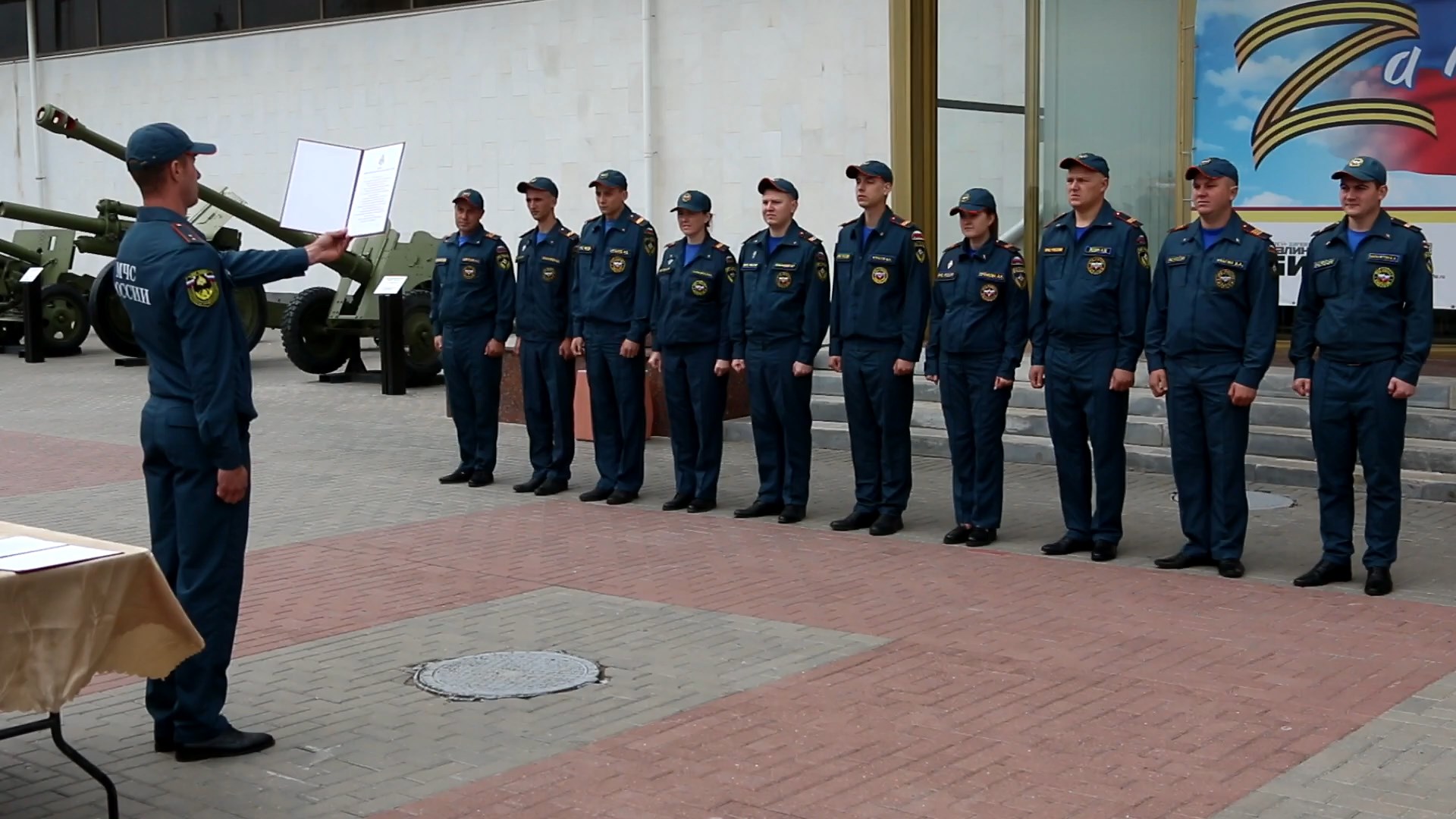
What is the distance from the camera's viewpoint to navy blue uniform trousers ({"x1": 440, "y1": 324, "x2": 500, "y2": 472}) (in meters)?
10.8

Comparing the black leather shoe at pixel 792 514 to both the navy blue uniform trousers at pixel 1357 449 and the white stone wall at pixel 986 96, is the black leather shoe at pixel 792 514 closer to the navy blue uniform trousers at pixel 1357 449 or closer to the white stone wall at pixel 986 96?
the navy blue uniform trousers at pixel 1357 449

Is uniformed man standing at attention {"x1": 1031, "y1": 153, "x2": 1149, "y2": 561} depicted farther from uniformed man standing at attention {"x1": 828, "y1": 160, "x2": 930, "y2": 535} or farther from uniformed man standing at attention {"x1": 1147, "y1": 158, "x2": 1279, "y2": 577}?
uniformed man standing at attention {"x1": 828, "y1": 160, "x2": 930, "y2": 535}

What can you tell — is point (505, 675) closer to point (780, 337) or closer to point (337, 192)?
point (337, 192)

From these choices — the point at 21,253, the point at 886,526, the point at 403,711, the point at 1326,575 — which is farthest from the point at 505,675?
the point at 21,253

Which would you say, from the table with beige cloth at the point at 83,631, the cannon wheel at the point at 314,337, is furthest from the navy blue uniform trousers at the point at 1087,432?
the cannon wheel at the point at 314,337

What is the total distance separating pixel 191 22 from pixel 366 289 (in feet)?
28.0

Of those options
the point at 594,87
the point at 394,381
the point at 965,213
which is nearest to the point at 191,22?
the point at 594,87

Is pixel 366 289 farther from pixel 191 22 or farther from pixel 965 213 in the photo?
pixel 965 213

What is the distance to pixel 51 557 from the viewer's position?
4.46 meters

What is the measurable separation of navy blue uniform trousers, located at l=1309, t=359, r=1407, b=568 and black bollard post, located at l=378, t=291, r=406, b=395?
1077cm

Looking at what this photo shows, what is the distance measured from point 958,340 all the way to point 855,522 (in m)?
1.20

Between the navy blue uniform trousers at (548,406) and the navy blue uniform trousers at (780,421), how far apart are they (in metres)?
1.44

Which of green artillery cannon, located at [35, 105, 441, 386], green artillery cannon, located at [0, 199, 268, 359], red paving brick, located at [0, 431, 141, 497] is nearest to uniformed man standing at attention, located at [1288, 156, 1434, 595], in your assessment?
red paving brick, located at [0, 431, 141, 497]

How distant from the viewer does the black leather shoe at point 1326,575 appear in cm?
739
